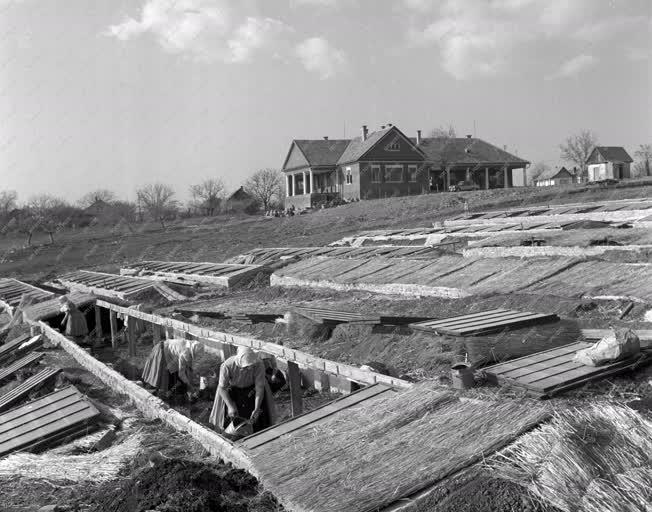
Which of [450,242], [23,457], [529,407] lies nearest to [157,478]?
[23,457]

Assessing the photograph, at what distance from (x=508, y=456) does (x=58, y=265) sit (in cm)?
3143

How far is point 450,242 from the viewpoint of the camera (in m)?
17.8

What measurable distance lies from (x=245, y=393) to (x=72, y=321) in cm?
943

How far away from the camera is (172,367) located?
9.81 meters

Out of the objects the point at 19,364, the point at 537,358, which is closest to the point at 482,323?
the point at 537,358

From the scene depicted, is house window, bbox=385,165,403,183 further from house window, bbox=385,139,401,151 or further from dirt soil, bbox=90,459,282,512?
dirt soil, bbox=90,459,282,512

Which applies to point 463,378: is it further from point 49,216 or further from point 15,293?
point 49,216

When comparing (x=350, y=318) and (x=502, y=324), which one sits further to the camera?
(x=350, y=318)

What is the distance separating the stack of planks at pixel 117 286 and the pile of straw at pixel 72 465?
10.6 meters

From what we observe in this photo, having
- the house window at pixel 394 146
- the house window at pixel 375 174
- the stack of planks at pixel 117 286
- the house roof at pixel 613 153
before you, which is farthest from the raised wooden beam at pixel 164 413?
the house roof at pixel 613 153

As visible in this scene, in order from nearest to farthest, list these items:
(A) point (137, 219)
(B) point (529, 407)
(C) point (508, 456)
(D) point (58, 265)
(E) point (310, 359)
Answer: (C) point (508, 456) → (B) point (529, 407) → (E) point (310, 359) → (D) point (58, 265) → (A) point (137, 219)

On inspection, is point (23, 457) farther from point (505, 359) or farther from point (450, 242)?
point (450, 242)

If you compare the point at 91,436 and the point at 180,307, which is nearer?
the point at 91,436

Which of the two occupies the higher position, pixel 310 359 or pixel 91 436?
pixel 310 359
